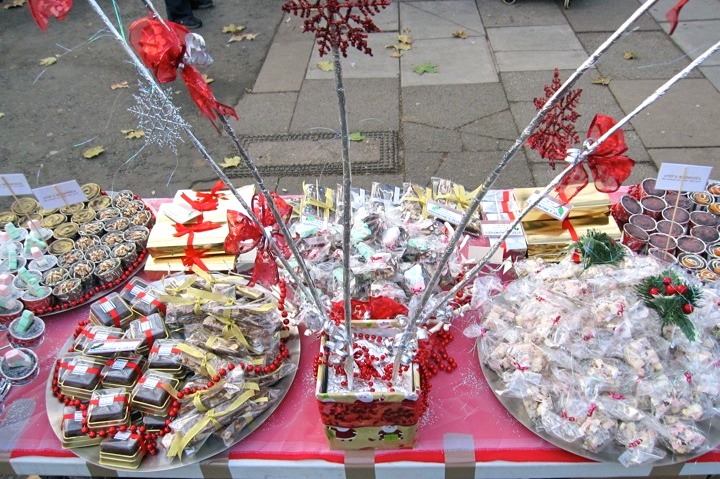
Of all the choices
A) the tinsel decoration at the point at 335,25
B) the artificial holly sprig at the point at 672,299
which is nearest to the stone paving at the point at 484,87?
the artificial holly sprig at the point at 672,299

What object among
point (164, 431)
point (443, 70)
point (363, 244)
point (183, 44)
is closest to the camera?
point (183, 44)

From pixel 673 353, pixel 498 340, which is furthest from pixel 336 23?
pixel 673 353

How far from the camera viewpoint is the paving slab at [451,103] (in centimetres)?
450

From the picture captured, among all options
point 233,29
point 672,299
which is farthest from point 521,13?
point 672,299

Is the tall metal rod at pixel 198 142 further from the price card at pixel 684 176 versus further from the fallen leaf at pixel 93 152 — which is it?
the fallen leaf at pixel 93 152

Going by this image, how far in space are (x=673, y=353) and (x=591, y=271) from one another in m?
0.32

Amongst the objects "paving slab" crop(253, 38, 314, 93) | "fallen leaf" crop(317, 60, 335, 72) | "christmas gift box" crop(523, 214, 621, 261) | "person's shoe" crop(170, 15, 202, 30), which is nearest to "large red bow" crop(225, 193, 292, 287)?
"christmas gift box" crop(523, 214, 621, 261)

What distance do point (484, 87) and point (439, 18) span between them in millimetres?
1582

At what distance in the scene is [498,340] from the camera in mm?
1722

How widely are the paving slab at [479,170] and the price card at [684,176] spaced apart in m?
1.82

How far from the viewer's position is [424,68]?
17.0ft

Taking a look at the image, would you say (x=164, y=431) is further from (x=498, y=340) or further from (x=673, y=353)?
(x=673, y=353)

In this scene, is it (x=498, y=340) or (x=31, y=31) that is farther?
(x=31, y=31)

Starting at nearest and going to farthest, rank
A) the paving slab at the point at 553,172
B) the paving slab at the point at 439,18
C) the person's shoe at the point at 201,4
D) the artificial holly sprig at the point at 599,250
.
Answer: the artificial holly sprig at the point at 599,250 → the paving slab at the point at 553,172 → the paving slab at the point at 439,18 → the person's shoe at the point at 201,4
